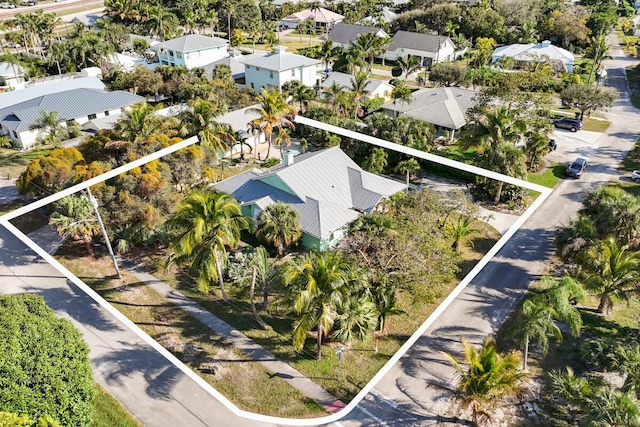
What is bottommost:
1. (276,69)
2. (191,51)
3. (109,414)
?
(109,414)

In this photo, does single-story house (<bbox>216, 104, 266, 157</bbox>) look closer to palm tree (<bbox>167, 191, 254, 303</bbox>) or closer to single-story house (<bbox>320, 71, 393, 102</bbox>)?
single-story house (<bbox>320, 71, 393, 102</bbox>)

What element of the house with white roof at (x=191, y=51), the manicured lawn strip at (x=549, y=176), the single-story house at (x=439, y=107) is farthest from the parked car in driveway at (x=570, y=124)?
the house with white roof at (x=191, y=51)

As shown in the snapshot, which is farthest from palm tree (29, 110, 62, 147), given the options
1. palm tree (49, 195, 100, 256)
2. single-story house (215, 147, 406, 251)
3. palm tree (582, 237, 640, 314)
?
palm tree (582, 237, 640, 314)

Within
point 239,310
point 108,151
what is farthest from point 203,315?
point 108,151

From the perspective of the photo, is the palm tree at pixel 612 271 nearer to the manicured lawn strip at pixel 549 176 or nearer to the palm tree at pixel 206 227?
the manicured lawn strip at pixel 549 176

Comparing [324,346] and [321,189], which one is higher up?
[321,189]

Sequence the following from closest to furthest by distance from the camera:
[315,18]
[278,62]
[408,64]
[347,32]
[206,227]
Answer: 1. [206,227]
2. [278,62]
3. [408,64]
4. [347,32]
5. [315,18]

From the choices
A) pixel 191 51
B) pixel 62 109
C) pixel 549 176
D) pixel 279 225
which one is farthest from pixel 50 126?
pixel 549 176

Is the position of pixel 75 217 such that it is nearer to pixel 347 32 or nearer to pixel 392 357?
pixel 392 357
